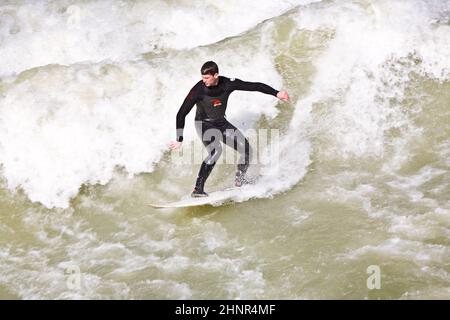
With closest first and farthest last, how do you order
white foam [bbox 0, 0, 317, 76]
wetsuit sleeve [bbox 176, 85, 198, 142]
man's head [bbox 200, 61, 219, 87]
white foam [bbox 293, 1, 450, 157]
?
man's head [bbox 200, 61, 219, 87], wetsuit sleeve [bbox 176, 85, 198, 142], white foam [bbox 293, 1, 450, 157], white foam [bbox 0, 0, 317, 76]

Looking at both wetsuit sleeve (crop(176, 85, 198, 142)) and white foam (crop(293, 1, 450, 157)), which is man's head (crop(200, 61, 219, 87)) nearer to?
wetsuit sleeve (crop(176, 85, 198, 142))

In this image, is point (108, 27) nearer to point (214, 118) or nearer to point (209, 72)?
point (214, 118)

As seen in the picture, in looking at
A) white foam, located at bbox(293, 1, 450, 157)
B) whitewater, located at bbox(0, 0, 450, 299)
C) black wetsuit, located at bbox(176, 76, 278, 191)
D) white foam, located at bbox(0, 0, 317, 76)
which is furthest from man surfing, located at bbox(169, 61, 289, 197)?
white foam, located at bbox(0, 0, 317, 76)

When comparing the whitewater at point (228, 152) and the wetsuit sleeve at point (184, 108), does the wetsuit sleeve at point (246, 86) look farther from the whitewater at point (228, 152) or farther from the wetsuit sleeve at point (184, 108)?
the whitewater at point (228, 152)

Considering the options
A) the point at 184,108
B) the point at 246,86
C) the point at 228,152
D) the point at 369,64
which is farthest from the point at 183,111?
the point at 369,64

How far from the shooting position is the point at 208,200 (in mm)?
6320

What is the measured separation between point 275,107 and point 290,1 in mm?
3961

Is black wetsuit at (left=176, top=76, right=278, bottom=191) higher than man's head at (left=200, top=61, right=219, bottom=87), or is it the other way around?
man's head at (left=200, top=61, right=219, bottom=87)

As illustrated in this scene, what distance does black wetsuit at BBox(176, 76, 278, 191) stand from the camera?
6.20 meters

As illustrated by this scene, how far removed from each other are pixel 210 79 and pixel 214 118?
1.75 ft

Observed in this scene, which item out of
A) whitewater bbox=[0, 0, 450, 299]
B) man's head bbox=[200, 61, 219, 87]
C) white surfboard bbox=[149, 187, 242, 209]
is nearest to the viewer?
whitewater bbox=[0, 0, 450, 299]

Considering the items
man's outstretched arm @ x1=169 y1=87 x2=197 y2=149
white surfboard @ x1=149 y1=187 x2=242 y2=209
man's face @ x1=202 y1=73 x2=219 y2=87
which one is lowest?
white surfboard @ x1=149 y1=187 x2=242 y2=209
